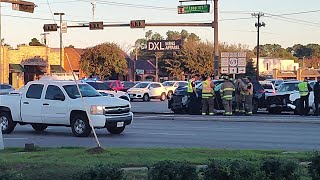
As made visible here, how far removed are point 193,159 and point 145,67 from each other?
8816 centimetres

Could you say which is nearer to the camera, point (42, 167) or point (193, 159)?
point (42, 167)

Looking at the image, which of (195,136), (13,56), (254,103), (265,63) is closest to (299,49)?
(265,63)

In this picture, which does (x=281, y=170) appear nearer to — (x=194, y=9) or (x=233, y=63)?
(x=233, y=63)

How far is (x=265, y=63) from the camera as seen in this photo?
12119cm

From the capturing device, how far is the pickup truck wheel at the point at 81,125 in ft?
63.9

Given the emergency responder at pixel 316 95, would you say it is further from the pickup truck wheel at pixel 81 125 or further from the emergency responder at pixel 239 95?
the pickup truck wheel at pixel 81 125

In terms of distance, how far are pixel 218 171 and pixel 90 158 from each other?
15.8ft

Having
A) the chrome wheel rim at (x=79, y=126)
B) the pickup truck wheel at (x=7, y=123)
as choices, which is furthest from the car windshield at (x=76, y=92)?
the pickup truck wheel at (x=7, y=123)

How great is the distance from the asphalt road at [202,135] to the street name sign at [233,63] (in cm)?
798

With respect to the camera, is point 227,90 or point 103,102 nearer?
point 103,102

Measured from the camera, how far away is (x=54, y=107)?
20.3m

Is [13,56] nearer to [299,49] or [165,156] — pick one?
[165,156]

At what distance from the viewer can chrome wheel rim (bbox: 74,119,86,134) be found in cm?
1959

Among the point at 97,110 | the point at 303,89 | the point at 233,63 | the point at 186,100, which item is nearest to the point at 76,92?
the point at 97,110
